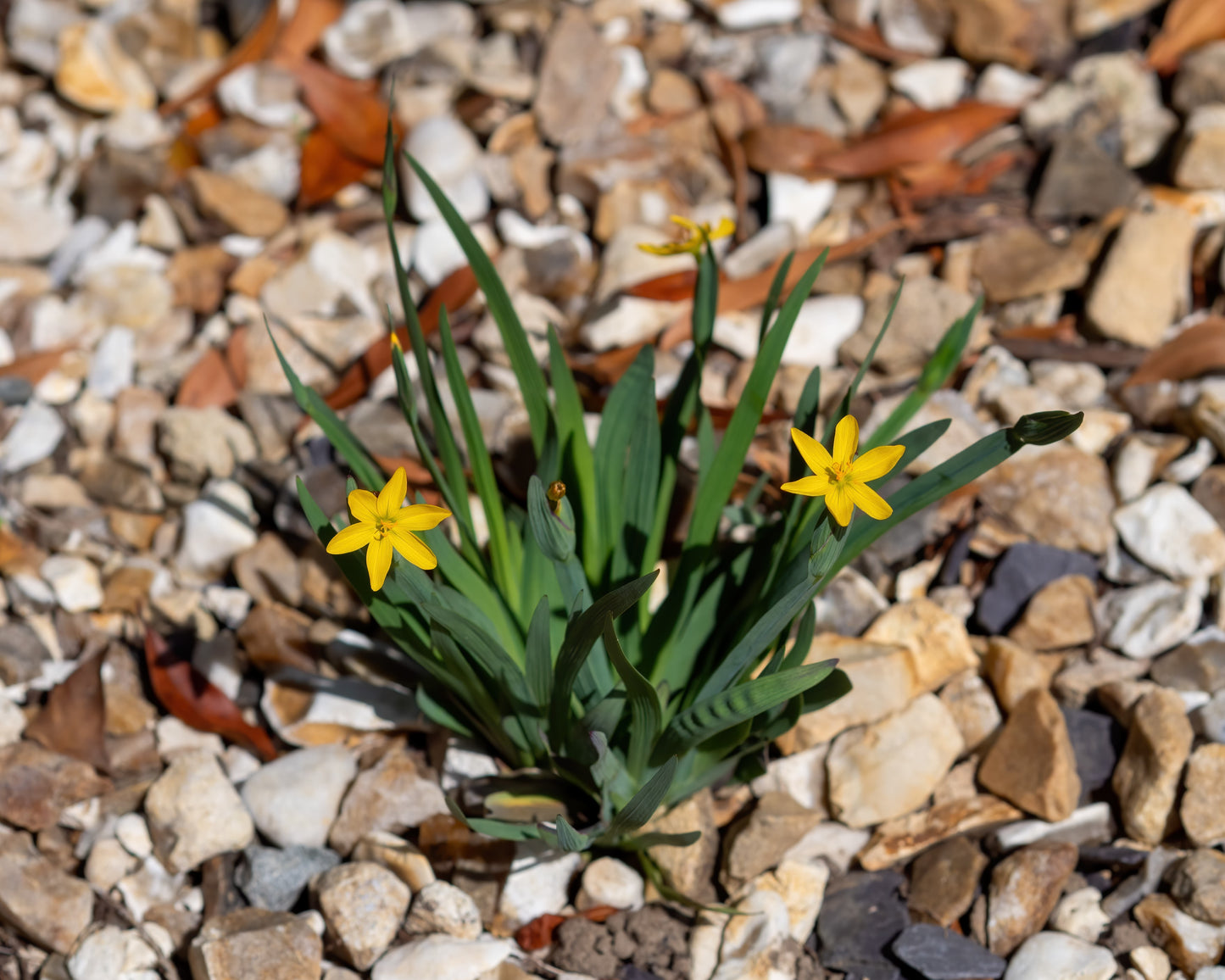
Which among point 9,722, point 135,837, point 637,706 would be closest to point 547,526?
point 637,706

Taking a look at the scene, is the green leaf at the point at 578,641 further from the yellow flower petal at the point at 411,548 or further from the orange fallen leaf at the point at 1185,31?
the orange fallen leaf at the point at 1185,31

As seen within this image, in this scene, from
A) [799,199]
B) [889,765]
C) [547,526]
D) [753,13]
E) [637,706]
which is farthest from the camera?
[753,13]

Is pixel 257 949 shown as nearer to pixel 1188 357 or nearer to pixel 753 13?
pixel 1188 357

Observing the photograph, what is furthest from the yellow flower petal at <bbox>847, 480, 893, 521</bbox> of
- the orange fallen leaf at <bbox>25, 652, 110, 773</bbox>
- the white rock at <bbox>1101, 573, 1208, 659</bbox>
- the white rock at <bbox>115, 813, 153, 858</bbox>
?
the orange fallen leaf at <bbox>25, 652, 110, 773</bbox>

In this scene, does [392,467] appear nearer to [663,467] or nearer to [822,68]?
[663,467]

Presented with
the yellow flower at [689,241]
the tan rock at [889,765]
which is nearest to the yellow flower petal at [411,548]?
the yellow flower at [689,241]

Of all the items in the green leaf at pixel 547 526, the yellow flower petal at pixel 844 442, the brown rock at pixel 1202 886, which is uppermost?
the yellow flower petal at pixel 844 442

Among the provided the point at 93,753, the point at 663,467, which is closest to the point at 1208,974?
the point at 663,467
